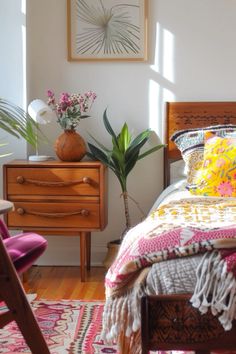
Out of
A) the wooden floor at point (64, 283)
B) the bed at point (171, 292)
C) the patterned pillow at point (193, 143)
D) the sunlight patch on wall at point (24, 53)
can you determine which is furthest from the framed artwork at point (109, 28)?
the bed at point (171, 292)

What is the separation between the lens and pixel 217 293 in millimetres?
2033

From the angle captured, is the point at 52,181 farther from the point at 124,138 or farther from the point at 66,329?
the point at 66,329

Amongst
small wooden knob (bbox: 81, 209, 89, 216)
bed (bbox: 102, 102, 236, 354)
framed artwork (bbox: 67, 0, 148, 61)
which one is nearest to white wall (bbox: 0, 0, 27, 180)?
framed artwork (bbox: 67, 0, 148, 61)

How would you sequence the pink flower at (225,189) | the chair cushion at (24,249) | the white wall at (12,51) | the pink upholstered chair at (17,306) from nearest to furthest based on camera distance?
the pink upholstered chair at (17,306), the chair cushion at (24,249), the pink flower at (225,189), the white wall at (12,51)

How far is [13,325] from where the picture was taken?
122 inches

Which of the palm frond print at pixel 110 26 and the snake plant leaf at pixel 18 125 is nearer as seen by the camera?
the snake plant leaf at pixel 18 125

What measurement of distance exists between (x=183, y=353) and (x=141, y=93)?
7.61 feet

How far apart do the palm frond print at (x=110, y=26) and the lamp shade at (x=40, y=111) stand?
2.00 ft

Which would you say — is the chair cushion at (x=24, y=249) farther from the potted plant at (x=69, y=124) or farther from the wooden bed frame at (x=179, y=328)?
the potted plant at (x=69, y=124)

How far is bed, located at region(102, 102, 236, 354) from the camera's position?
6.65ft

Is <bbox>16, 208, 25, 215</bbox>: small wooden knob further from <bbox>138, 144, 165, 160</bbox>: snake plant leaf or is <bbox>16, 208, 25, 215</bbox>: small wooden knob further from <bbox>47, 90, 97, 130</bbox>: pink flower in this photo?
<bbox>138, 144, 165, 160</bbox>: snake plant leaf

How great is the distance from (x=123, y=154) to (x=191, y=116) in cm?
54

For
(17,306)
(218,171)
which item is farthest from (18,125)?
(218,171)

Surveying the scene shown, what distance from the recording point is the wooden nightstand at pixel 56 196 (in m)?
3.87
